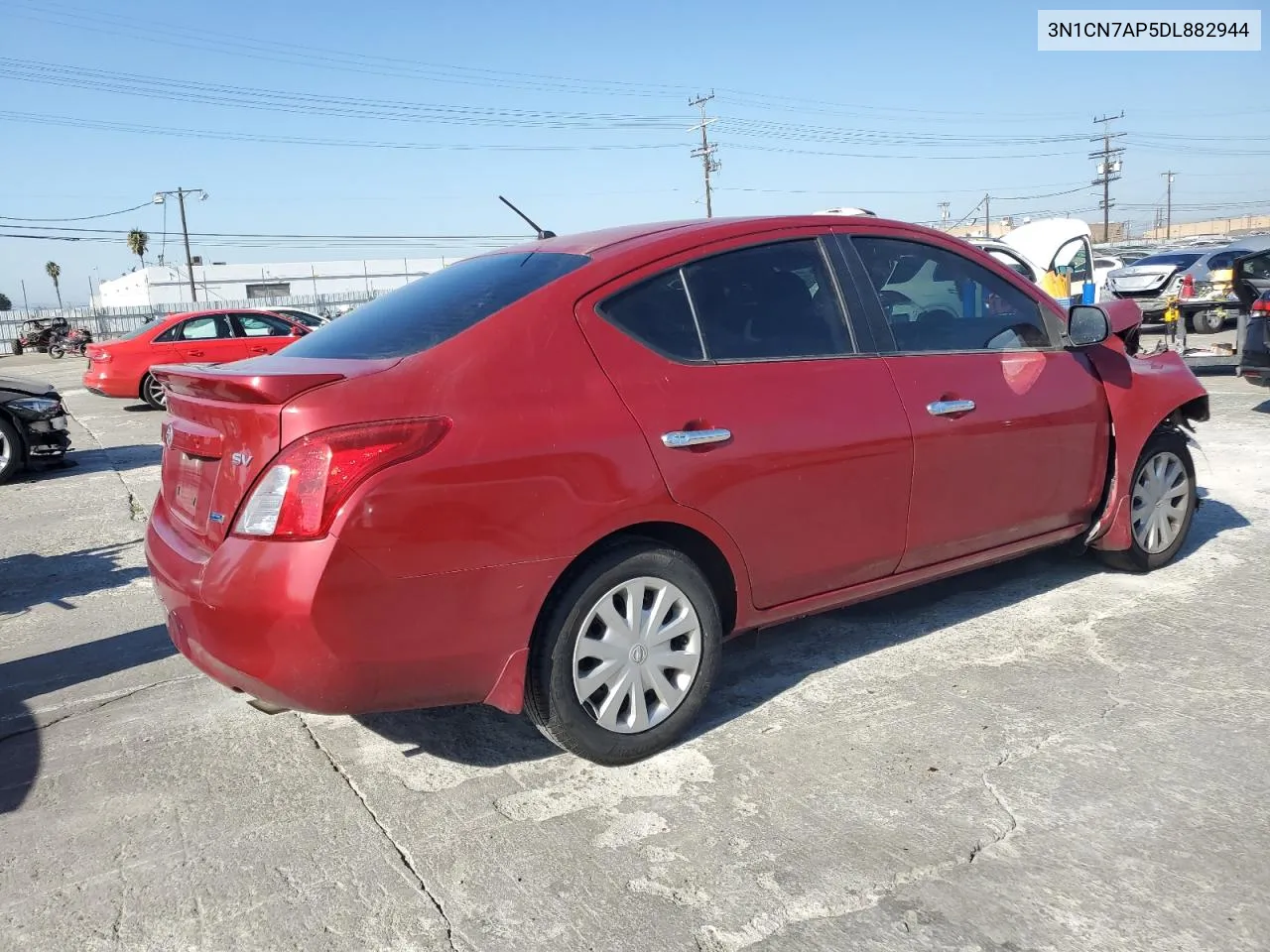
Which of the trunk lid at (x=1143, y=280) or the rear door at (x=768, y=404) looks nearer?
the rear door at (x=768, y=404)

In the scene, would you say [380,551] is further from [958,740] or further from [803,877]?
[958,740]

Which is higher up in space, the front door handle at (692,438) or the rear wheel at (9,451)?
the front door handle at (692,438)

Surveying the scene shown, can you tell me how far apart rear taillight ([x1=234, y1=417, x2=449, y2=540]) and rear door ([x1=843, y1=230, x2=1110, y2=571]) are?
1.94m

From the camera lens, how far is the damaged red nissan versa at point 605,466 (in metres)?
2.82

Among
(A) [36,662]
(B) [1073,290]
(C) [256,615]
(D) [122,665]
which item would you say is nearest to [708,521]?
(C) [256,615]

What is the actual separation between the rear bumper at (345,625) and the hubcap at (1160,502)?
10.4 ft

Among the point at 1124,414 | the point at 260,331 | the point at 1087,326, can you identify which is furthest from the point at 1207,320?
the point at 260,331

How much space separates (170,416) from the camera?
140 inches

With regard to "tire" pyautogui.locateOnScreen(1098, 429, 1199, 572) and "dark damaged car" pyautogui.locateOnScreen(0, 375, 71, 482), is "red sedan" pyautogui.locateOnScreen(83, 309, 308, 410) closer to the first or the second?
"dark damaged car" pyautogui.locateOnScreen(0, 375, 71, 482)

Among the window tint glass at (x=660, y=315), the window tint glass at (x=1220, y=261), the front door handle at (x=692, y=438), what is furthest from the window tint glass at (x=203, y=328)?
the window tint glass at (x=1220, y=261)

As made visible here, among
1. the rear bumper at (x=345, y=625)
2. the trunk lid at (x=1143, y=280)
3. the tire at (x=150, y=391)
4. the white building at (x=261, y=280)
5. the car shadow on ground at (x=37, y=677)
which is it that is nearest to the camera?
the rear bumper at (x=345, y=625)

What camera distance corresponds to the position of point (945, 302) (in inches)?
167

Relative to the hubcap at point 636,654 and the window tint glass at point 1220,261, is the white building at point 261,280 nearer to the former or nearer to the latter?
Answer: the window tint glass at point 1220,261

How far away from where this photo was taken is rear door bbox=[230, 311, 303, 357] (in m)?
17.2
